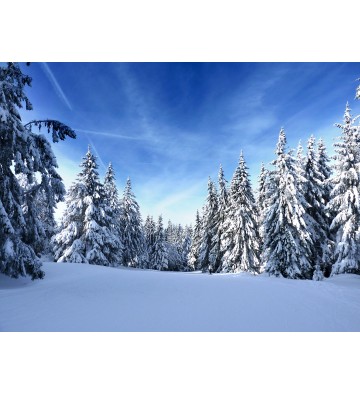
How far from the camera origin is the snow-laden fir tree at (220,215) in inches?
1270

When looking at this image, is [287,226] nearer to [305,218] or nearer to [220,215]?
[305,218]

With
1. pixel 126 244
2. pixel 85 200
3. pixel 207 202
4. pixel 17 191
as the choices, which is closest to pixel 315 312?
pixel 17 191

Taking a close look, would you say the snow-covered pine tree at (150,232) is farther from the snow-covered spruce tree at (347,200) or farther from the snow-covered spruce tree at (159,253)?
the snow-covered spruce tree at (347,200)

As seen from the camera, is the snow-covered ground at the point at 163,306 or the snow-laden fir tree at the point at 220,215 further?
the snow-laden fir tree at the point at 220,215

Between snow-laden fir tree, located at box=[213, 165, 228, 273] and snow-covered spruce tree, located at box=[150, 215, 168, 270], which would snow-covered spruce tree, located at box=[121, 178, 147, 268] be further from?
snow-laden fir tree, located at box=[213, 165, 228, 273]

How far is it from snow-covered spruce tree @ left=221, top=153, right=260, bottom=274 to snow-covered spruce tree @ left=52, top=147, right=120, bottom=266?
42.4 feet

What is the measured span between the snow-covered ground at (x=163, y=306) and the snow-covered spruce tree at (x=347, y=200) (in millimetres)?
7230

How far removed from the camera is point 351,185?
61.8 ft

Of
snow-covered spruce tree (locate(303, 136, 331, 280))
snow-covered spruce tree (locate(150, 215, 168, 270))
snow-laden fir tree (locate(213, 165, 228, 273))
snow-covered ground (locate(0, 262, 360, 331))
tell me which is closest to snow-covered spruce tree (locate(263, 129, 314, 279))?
snow-covered spruce tree (locate(303, 136, 331, 280))

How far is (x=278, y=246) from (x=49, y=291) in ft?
56.6

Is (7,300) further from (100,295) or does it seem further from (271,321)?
(271,321)

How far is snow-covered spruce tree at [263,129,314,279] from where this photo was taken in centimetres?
1973

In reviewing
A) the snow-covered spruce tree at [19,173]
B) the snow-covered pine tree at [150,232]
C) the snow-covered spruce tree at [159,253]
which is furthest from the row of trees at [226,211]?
the snow-covered pine tree at [150,232]

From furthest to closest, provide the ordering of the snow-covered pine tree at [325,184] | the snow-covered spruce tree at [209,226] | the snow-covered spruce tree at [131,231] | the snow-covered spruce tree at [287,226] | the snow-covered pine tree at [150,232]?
the snow-covered pine tree at [150,232], the snow-covered spruce tree at [131,231], the snow-covered spruce tree at [209,226], the snow-covered pine tree at [325,184], the snow-covered spruce tree at [287,226]
